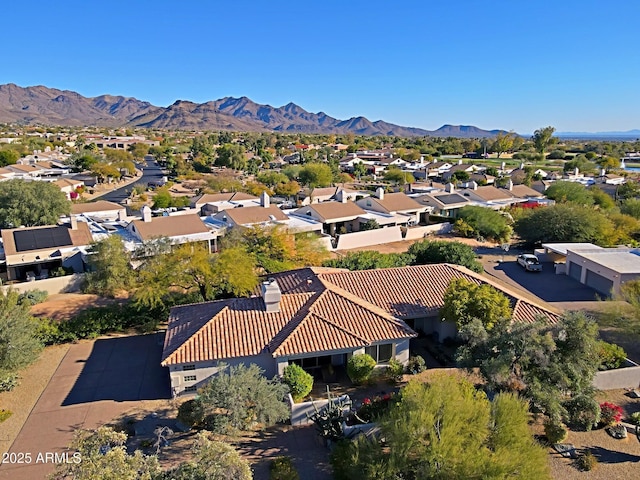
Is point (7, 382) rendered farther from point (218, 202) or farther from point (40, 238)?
point (218, 202)

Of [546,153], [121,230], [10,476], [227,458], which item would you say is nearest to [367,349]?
[227,458]

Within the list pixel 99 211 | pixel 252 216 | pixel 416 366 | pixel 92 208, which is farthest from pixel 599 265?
pixel 92 208

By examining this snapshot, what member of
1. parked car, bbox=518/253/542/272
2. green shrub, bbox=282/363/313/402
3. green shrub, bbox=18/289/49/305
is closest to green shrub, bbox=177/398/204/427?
green shrub, bbox=282/363/313/402

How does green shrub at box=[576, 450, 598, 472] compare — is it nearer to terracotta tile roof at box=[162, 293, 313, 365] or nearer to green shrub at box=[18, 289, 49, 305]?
terracotta tile roof at box=[162, 293, 313, 365]

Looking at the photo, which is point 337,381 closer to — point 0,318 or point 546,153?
point 0,318

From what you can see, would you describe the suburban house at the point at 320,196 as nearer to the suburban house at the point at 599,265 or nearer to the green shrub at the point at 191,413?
the suburban house at the point at 599,265

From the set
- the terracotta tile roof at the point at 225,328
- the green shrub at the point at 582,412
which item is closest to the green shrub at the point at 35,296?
the terracotta tile roof at the point at 225,328
